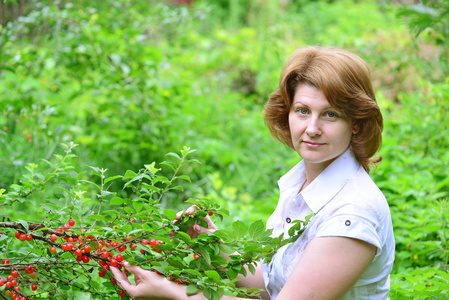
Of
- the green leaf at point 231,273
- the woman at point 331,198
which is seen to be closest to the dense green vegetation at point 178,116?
the woman at point 331,198

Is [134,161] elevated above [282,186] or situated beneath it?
situated beneath

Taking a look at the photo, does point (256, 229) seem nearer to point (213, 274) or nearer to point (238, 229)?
point (238, 229)

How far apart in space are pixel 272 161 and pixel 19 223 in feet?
9.95

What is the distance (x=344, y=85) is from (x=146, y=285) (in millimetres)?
835

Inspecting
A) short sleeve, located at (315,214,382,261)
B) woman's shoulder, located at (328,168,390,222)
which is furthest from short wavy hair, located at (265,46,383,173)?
short sleeve, located at (315,214,382,261)

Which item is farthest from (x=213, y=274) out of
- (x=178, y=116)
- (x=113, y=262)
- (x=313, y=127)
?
(x=178, y=116)

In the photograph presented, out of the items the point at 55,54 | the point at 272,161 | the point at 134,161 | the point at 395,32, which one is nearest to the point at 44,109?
the point at 55,54

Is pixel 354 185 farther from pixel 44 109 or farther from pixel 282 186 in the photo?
pixel 44 109

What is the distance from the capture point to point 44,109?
2760 mm

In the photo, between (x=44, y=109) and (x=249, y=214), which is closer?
(x=44, y=109)

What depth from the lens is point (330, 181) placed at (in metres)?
1.57

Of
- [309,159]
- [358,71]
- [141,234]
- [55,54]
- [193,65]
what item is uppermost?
[358,71]

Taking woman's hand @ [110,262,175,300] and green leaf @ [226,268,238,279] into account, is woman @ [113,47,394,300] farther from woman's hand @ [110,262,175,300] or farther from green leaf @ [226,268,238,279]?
green leaf @ [226,268,238,279]

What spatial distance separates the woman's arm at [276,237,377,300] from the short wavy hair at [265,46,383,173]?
0.39m
